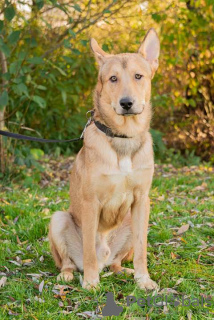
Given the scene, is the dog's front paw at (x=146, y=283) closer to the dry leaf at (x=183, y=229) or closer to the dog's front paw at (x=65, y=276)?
the dog's front paw at (x=65, y=276)

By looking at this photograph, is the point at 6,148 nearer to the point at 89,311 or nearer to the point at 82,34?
the point at 82,34

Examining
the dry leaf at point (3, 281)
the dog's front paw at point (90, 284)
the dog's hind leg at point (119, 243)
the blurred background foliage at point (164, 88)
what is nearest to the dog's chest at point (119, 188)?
the dog's hind leg at point (119, 243)

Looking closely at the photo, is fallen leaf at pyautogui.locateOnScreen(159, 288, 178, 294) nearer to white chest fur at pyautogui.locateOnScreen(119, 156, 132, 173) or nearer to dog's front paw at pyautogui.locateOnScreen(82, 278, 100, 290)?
dog's front paw at pyautogui.locateOnScreen(82, 278, 100, 290)

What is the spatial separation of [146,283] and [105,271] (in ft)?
1.61

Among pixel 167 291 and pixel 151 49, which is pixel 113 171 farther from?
pixel 151 49

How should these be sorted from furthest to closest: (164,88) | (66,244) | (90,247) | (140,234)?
(164,88) < (66,244) < (140,234) < (90,247)

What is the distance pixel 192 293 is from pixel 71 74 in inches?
243

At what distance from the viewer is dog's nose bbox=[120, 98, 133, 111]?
3109mm

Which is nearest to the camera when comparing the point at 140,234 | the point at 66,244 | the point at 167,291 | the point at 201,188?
the point at 167,291

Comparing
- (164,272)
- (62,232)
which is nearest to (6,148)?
(62,232)

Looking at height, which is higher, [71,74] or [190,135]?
[71,74]

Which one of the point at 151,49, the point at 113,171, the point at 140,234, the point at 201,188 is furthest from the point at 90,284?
the point at 201,188

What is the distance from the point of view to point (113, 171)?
3.22m

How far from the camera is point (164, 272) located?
142 inches
